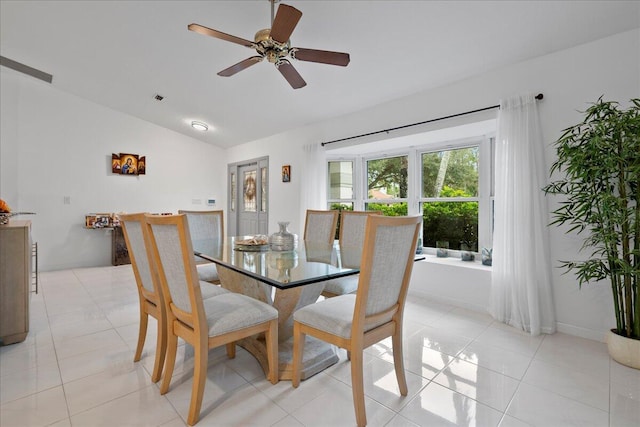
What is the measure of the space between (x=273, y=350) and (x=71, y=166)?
526 cm

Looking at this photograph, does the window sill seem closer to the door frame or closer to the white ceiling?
the white ceiling

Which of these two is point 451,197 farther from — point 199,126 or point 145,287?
point 199,126

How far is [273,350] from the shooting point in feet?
5.84

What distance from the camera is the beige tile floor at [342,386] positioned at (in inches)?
60.9

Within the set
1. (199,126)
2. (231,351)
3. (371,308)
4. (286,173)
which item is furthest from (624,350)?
(199,126)

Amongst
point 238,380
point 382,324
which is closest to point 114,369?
point 238,380

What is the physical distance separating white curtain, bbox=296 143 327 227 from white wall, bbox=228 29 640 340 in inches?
52.0

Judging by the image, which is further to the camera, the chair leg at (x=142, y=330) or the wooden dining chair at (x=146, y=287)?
the chair leg at (x=142, y=330)

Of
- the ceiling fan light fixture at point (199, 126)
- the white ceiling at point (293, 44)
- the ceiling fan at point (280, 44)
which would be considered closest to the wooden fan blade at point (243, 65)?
the ceiling fan at point (280, 44)

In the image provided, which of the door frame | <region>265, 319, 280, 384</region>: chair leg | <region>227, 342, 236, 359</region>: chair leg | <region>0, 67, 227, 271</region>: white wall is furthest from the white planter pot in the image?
<region>0, 67, 227, 271</region>: white wall

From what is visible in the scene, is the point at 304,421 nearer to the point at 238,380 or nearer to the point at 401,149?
the point at 238,380

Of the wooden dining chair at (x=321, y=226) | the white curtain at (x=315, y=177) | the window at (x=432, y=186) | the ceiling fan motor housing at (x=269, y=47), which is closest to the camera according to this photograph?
the ceiling fan motor housing at (x=269, y=47)

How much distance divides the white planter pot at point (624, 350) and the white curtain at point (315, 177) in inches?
129

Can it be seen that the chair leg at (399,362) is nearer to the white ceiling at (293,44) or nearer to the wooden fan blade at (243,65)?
the wooden fan blade at (243,65)
